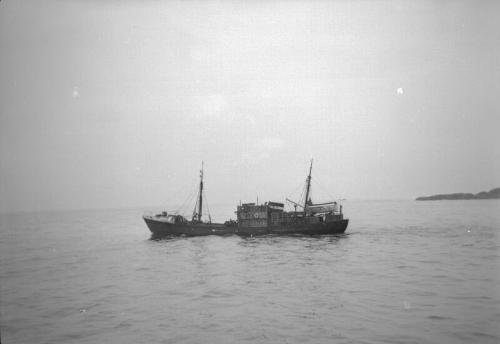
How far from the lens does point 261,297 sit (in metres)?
22.1

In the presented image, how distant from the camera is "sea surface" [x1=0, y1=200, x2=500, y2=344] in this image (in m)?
16.3

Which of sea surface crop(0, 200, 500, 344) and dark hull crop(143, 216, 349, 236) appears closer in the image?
sea surface crop(0, 200, 500, 344)

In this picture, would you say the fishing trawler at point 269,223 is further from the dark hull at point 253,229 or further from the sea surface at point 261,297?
the sea surface at point 261,297

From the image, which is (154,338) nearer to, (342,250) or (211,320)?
(211,320)

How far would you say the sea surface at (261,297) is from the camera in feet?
53.6

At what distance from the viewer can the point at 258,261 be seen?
1395 inches

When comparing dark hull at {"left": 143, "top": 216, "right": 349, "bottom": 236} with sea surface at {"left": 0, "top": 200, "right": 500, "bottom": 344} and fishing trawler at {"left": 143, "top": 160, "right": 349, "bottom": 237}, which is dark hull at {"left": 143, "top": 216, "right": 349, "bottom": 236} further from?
sea surface at {"left": 0, "top": 200, "right": 500, "bottom": 344}

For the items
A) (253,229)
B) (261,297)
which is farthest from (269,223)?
(261,297)

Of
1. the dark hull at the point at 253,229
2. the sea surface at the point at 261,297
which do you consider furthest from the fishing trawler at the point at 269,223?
the sea surface at the point at 261,297

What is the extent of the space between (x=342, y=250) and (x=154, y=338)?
31.6 m

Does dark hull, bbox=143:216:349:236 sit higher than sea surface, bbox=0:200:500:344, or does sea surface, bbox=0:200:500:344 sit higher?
dark hull, bbox=143:216:349:236

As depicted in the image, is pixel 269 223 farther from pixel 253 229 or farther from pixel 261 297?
pixel 261 297

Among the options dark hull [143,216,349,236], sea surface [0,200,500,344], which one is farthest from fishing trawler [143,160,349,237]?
sea surface [0,200,500,344]

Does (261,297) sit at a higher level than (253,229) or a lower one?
lower
